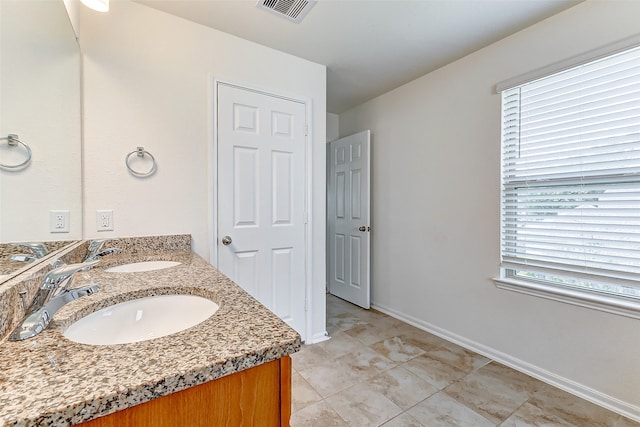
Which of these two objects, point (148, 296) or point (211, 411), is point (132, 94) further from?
point (211, 411)

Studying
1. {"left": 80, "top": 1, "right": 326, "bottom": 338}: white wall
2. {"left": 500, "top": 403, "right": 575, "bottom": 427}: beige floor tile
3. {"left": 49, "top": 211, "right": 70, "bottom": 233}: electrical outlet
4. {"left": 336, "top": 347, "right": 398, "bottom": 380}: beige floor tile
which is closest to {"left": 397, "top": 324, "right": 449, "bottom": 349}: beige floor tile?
{"left": 336, "top": 347, "right": 398, "bottom": 380}: beige floor tile

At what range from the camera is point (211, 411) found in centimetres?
54

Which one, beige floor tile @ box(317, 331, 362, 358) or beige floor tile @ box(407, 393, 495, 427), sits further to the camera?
beige floor tile @ box(317, 331, 362, 358)

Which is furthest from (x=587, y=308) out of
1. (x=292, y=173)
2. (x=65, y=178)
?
(x=65, y=178)

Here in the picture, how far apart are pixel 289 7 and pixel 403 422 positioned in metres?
2.45

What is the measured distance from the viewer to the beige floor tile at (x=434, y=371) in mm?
1826

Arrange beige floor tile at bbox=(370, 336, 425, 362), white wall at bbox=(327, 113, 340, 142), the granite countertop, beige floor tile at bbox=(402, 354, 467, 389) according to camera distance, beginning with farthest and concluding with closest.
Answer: white wall at bbox=(327, 113, 340, 142)
beige floor tile at bbox=(370, 336, 425, 362)
beige floor tile at bbox=(402, 354, 467, 389)
the granite countertop

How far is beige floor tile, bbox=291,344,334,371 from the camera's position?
2012mm

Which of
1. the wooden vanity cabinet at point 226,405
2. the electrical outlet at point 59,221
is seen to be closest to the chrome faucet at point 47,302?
the wooden vanity cabinet at point 226,405

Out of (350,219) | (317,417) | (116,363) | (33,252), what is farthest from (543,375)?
(33,252)

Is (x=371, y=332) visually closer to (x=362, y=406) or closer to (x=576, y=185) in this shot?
(x=362, y=406)

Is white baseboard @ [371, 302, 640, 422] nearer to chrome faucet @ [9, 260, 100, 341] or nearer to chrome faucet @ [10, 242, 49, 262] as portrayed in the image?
chrome faucet @ [9, 260, 100, 341]

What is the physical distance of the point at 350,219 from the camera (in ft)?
11.0

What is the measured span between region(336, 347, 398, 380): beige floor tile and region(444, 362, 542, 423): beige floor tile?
424 millimetres
